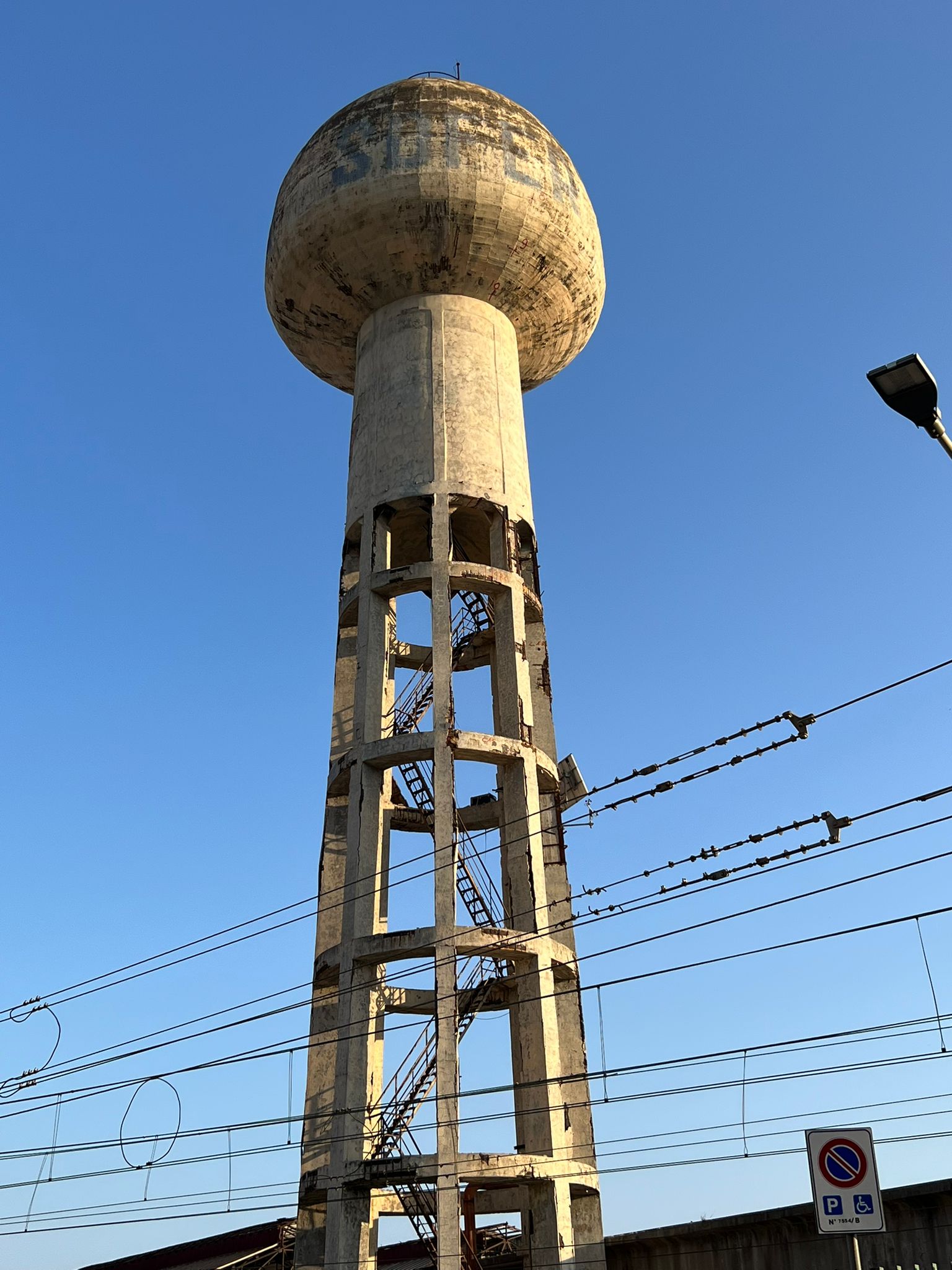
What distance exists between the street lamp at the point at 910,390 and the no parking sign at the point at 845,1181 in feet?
18.0

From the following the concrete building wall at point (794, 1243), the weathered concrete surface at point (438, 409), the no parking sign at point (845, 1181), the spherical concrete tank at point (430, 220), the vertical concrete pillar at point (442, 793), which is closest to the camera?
the no parking sign at point (845, 1181)

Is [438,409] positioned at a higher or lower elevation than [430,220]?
lower

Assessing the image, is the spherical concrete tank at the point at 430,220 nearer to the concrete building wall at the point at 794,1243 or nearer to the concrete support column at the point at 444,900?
the concrete support column at the point at 444,900

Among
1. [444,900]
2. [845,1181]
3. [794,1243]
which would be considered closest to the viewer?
[845,1181]

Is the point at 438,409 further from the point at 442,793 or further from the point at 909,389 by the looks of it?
the point at 909,389

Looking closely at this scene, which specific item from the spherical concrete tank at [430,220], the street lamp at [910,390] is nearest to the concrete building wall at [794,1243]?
the street lamp at [910,390]

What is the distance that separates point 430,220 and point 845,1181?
78.0ft

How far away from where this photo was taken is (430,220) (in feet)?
95.4

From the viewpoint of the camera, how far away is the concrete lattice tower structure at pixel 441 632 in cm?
2292

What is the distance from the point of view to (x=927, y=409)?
1041 centimetres

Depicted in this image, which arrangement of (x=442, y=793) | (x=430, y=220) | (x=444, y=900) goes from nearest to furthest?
(x=444, y=900)
(x=442, y=793)
(x=430, y=220)

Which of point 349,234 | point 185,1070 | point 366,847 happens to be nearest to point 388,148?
point 349,234

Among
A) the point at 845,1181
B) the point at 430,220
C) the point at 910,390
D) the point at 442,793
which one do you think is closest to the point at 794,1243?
the point at 442,793

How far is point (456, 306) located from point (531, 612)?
23.9 ft
